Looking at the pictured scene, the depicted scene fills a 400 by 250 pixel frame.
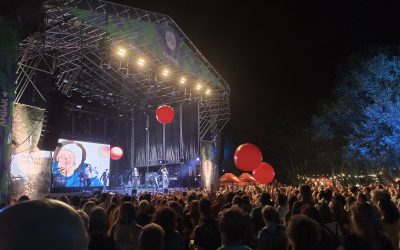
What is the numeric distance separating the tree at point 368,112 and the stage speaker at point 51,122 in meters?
15.4

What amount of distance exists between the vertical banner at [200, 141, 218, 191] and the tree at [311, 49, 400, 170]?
7.75m

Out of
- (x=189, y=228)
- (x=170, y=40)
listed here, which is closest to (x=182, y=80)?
(x=170, y=40)

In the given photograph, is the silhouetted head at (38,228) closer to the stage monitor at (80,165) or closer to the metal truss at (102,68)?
the metal truss at (102,68)

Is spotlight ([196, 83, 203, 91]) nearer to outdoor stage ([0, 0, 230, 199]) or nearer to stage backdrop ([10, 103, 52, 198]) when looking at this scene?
outdoor stage ([0, 0, 230, 199])

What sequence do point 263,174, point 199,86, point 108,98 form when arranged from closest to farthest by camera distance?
point 263,174 → point 199,86 → point 108,98

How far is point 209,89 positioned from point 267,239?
14654 millimetres

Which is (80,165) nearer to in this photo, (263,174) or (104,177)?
(104,177)

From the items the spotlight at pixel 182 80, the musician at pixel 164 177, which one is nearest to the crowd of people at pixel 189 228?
the spotlight at pixel 182 80

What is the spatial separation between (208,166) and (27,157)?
32.3 feet

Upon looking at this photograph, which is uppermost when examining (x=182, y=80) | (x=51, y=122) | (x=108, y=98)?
(x=108, y=98)

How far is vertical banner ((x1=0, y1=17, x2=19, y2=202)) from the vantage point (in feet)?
21.6

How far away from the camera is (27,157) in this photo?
32.9 feet

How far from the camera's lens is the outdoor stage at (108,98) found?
10.1 metres

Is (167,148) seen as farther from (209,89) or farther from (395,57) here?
(395,57)
